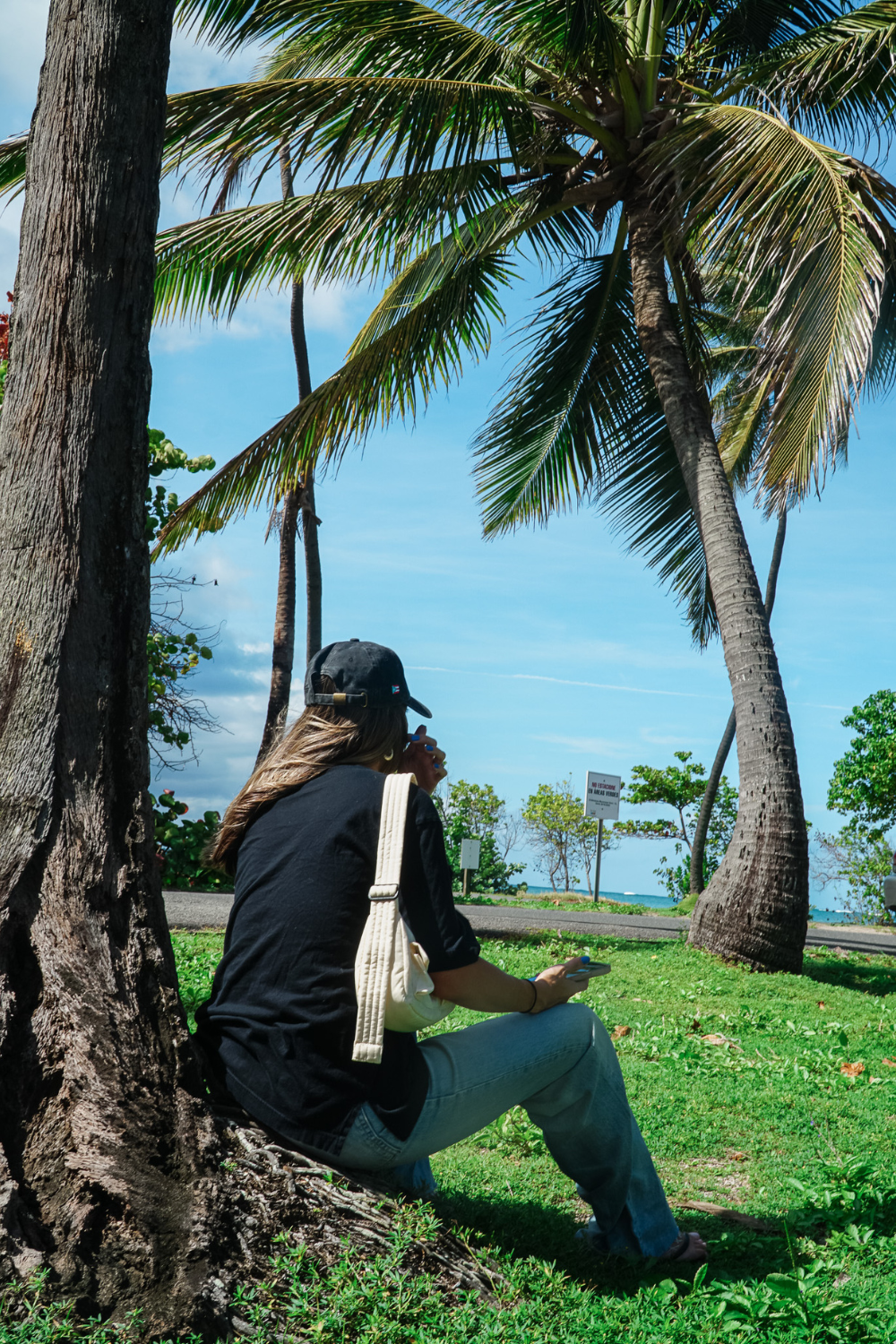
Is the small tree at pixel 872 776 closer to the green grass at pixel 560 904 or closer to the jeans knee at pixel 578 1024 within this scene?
the green grass at pixel 560 904

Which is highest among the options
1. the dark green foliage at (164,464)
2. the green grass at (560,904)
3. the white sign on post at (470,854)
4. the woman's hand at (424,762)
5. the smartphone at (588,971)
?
the dark green foliage at (164,464)

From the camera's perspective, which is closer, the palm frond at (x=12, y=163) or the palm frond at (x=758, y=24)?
the palm frond at (x=12, y=163)

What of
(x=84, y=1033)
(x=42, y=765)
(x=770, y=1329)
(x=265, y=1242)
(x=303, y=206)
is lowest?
(x=770, y=1329)

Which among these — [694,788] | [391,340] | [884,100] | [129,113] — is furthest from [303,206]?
[694,788]

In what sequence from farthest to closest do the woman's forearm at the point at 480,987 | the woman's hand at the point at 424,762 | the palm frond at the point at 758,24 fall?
the palm frond at the point at 758,24, the woman's hand at the point at 424,762, the woman's forearm at the point at 480,987

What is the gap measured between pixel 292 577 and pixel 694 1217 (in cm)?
1343

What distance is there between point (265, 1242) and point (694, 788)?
21130 millimetres

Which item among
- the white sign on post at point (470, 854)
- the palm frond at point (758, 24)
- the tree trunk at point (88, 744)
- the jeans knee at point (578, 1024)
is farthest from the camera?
the white sign on post at point (470, 854)

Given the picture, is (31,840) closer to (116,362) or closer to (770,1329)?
(116,362)

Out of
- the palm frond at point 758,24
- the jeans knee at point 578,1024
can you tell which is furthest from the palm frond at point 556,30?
the jeans knee at point 578,1024

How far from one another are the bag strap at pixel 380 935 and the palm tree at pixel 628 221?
240 inches

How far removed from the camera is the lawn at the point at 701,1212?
2383 millimetres

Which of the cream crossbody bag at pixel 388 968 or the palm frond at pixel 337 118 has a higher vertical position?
the palm frond at pixel 337 118

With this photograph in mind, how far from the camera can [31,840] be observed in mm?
2604
